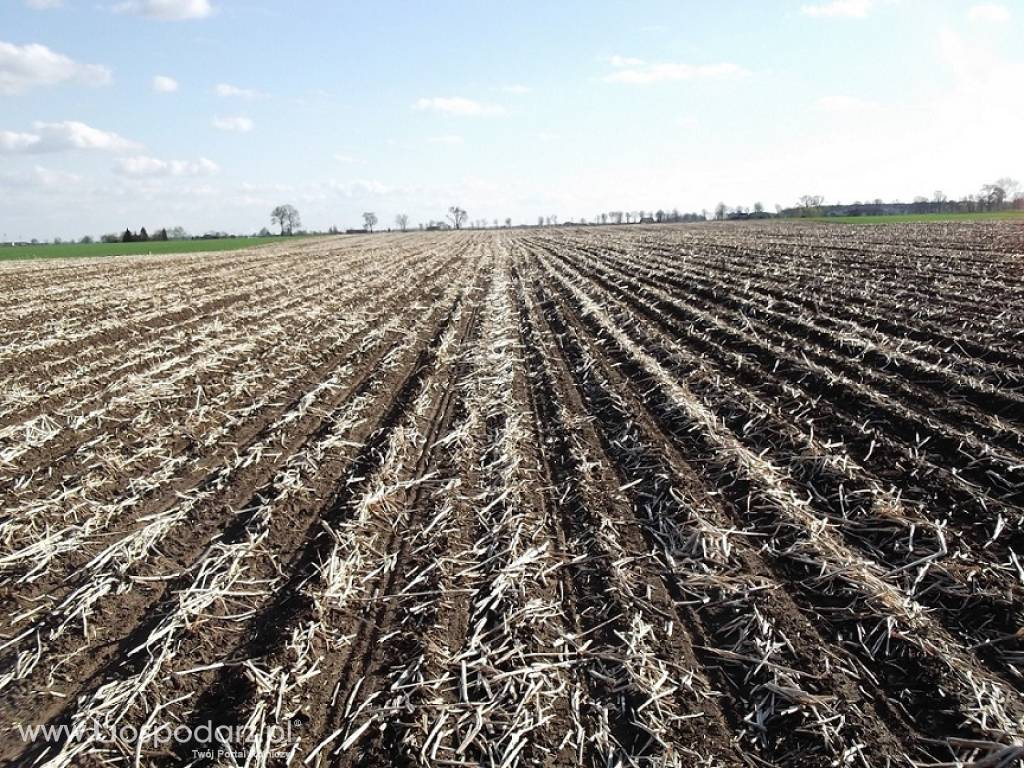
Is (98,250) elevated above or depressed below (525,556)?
above

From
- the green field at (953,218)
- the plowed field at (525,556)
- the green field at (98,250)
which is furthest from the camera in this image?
the green field at (953,218)

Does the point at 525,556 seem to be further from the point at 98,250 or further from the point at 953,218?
the point at 953,218

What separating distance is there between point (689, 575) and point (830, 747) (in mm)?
1553

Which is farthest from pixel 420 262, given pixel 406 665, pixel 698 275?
pixel 406 665

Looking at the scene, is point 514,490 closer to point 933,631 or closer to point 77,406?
point 933,631

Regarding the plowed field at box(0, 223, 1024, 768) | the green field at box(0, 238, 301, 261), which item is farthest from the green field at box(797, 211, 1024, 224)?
the green field at box(0, 238, 301, 261)

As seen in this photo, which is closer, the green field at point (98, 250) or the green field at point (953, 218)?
the green field at point (98, 250)

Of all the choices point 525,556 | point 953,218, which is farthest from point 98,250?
point 953,218

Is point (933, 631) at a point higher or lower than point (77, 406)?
lower

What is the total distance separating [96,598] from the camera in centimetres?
436

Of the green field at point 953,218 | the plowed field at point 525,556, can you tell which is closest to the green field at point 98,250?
the plowed field at point 525,556

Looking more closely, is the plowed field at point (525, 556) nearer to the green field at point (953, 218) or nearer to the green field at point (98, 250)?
the green field at point (98, 250)

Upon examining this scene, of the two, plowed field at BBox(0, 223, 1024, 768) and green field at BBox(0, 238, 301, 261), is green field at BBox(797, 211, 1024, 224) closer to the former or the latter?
plowed field at BBox(0, 223, 1024, 768)

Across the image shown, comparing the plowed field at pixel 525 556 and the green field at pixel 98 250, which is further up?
the green field at pixel 98 250
